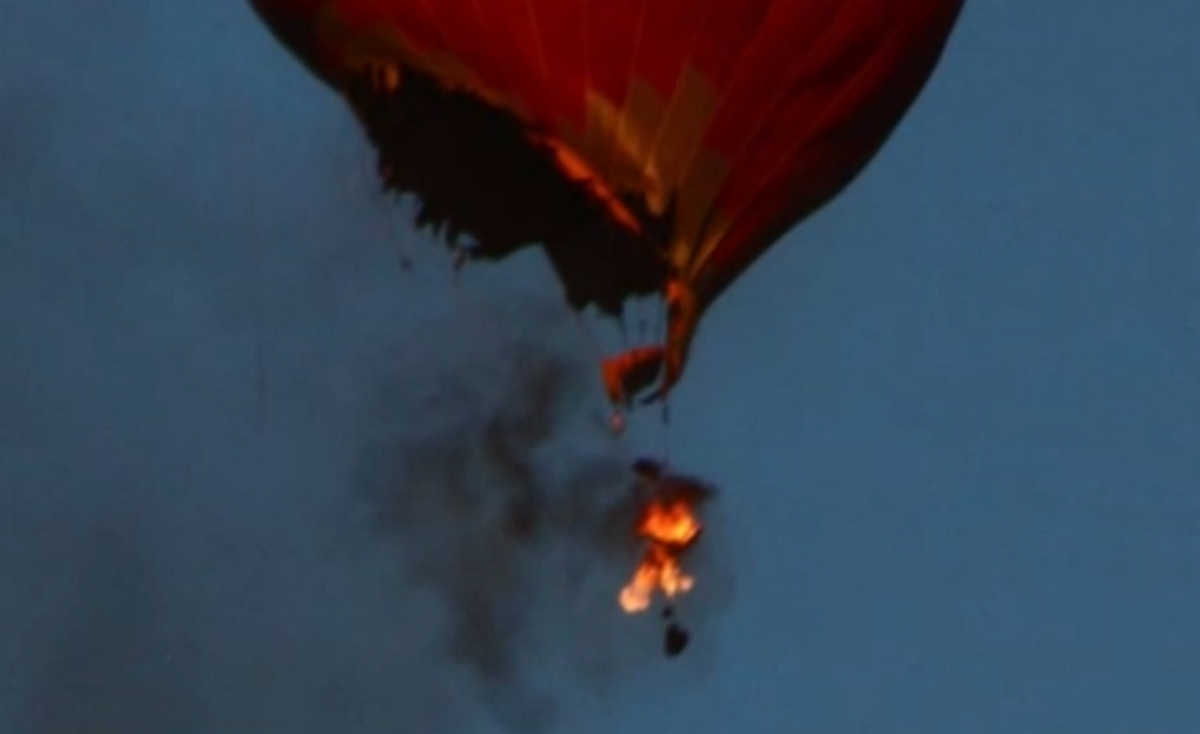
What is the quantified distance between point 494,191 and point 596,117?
373 millimetres

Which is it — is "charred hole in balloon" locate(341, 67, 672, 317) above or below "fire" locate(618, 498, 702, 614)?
above

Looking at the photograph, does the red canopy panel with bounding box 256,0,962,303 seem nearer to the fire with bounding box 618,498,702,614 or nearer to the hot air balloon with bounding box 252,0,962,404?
the hot air balloon with bounding box 252,0,962,404

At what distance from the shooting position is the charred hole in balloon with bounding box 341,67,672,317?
26.5 meters

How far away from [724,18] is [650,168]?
49 centimetres

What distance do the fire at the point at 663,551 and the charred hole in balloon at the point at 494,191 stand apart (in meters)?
0.72

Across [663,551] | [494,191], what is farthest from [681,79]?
[663,551]

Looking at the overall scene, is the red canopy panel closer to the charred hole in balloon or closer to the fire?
the charred hole in balloon

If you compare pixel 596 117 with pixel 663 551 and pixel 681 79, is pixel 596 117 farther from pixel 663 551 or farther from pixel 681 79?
pixel 663 551

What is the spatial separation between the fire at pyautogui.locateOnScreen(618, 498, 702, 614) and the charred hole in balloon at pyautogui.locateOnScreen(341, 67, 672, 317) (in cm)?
72

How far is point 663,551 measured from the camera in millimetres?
26281

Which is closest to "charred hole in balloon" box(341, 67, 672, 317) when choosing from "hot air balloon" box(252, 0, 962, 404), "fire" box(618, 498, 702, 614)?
"hot air balloon" box(252, 0, 962, 404)

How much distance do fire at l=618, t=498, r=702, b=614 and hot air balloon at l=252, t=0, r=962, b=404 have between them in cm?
43

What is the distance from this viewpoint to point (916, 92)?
2727 cm

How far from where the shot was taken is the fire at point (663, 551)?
1032 inches
